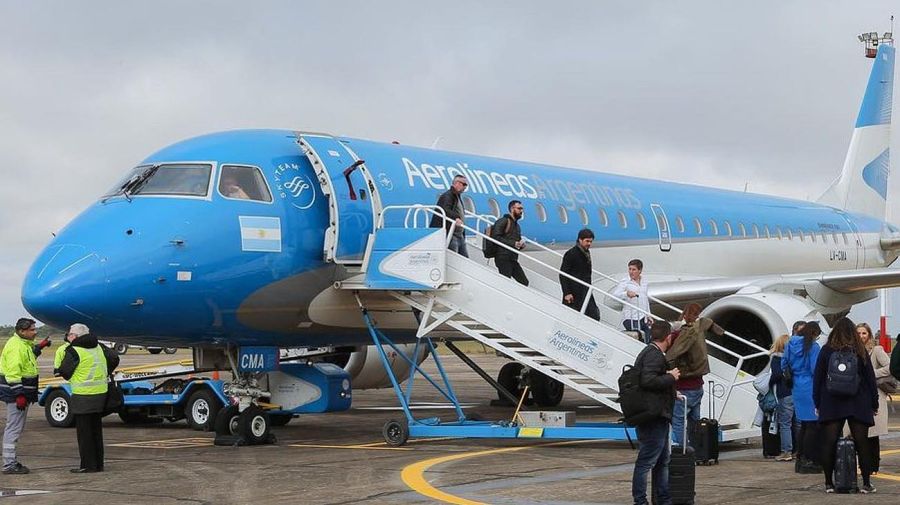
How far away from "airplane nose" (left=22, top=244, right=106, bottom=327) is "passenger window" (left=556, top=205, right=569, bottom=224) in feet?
26.5

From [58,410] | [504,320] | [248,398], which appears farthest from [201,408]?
[504,320]

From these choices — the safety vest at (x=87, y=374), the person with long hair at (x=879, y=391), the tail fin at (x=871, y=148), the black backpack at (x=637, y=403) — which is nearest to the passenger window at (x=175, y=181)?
the safety vest at (x=87, y=374)

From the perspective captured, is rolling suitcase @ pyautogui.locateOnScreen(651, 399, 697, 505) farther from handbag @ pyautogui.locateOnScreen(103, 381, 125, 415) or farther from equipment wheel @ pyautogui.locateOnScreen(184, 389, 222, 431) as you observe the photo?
equipment wheel @ pyautogui.locateOnScreen(184, 389, 222, 431)

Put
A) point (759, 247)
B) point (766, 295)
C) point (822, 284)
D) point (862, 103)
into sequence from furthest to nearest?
point (862, 103) < point (759, 247) < point (822, 284) < point (766, 295)

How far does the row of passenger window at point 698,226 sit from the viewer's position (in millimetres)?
19125

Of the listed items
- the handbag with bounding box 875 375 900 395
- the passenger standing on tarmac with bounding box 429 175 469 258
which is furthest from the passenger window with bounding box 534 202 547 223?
the handbag with bounding box 875 375 900 395

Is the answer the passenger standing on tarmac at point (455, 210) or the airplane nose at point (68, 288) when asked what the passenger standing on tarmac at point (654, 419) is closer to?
the passenger standing on tarmac at point (455, 210)

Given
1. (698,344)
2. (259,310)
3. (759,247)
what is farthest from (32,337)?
(759,247)

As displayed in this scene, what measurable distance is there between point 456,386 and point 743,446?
16.9m

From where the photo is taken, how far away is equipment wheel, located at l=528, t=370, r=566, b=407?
23078 mm

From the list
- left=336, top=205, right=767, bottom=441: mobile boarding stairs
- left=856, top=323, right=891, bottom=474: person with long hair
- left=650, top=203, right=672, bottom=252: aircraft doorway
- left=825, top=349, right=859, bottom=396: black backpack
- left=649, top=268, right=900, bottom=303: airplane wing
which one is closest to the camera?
left=825, top=349, right=859, bottom=396: black backpack

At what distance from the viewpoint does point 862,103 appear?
3186cm

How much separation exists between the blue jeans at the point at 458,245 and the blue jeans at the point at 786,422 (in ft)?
14.4

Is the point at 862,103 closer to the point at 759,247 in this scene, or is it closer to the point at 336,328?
the point at 759,247
